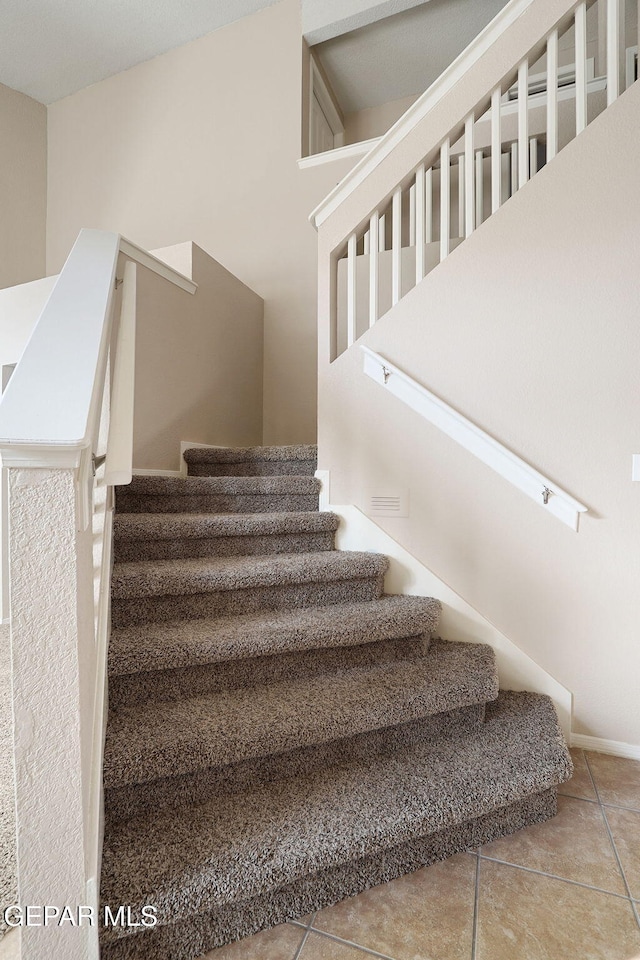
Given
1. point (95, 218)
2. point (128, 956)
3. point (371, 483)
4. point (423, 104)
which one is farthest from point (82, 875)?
point (95, 218)

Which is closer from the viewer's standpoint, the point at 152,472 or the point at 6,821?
the point at 6,821

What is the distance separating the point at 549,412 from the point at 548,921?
1.46 meters

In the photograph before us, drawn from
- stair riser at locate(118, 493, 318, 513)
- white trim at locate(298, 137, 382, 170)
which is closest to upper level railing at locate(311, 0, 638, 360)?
stair riser at locate(118, 493, 318, 513)

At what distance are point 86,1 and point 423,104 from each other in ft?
10.3

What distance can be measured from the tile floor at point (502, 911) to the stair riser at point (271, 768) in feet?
A: 0.97

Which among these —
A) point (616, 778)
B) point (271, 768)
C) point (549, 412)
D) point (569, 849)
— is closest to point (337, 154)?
point (549, 412)

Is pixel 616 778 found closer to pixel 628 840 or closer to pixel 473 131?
pixel 628 840

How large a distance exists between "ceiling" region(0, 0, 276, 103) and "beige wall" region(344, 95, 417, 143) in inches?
37.4

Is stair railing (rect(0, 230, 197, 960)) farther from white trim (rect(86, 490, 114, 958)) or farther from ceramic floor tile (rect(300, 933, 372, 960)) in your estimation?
ceramic floor tile (rect(300, 933, 372, 960))

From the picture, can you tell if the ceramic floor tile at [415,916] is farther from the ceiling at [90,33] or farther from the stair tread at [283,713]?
the ceiling at [90,33]

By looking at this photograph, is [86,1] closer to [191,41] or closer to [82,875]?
[191,41]

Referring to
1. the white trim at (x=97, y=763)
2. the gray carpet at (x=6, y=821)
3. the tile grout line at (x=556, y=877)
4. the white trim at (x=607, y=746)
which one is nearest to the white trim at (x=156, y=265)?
the white trim at (x=97, y=763)

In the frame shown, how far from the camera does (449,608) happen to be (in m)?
1.96

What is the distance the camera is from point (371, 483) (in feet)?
6.92
